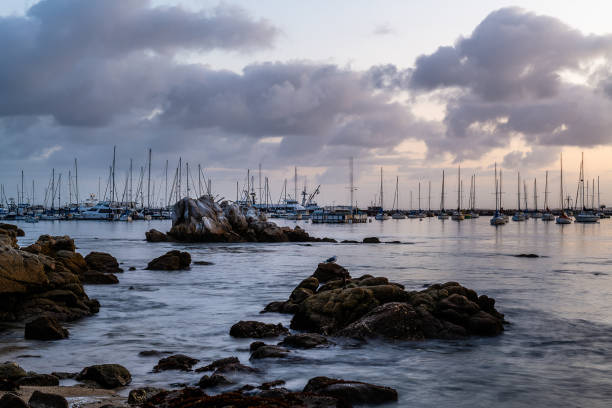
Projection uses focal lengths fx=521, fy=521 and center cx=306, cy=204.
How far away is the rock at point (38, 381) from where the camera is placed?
1002 centimetres

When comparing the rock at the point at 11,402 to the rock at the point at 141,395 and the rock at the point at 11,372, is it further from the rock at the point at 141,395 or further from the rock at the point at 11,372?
the rock at the point at 11,372

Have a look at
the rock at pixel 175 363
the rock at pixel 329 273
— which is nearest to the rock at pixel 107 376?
the rock at pixel 175 363

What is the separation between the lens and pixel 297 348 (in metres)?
14.2

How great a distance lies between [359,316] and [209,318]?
20.4 feet

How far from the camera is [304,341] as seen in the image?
1439cm

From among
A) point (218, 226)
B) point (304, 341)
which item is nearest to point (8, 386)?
point (304, 341)

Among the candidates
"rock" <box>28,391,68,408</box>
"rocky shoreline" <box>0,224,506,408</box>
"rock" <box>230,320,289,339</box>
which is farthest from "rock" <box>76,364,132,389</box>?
"rock" <box>230,320,289,339</box>

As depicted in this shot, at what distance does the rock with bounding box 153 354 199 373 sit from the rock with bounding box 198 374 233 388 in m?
1.56

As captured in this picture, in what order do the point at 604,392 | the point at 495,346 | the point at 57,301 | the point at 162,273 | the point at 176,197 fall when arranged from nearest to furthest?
the point at 604,392
the point at 495,346
the point at 57,301
the point at 162,273
the point at 176,197

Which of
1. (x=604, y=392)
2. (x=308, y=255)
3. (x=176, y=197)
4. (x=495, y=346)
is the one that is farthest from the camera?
(x=176, y=197)

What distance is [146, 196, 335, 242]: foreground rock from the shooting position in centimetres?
6669

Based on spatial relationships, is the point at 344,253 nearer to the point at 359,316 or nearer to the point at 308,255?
the point at 308,255

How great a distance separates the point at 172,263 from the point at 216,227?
104 feet

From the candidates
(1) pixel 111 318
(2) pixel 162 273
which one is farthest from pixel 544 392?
(2) pixel 162 273
